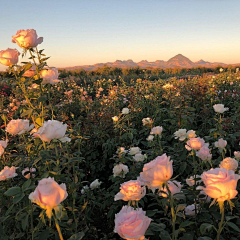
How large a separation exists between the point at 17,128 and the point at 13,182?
43 centimetres

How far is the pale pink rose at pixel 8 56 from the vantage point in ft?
5.25

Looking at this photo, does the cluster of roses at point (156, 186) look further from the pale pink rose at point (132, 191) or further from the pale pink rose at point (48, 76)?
the pale pink rose at point (48, 76)

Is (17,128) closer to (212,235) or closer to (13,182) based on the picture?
(13,182)

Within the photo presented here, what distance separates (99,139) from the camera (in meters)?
3.22

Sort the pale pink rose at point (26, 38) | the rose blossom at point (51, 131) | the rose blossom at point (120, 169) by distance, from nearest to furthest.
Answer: the rose blossom at point (51, 131), the pale pink rose at point (26, 38), the rose blossom at point (120, 169)

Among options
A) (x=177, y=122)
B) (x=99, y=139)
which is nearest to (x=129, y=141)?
(x=99, y=139)

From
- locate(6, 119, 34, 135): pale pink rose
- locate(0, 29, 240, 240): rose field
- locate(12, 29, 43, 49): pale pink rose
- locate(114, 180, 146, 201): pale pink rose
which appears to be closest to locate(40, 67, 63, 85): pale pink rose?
locate(0, 29, 240, 240): rose field

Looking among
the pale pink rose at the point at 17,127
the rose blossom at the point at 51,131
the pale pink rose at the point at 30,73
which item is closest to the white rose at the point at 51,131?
the rose blossom at the point at 51,131

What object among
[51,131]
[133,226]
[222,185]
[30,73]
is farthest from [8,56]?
[222,185]

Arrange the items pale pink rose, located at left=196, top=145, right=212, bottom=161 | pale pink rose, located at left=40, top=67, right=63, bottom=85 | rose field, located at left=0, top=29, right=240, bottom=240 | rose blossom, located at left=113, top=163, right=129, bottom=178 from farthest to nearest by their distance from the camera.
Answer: rose blossom, located at left=113, top=163, right=129, bottom=178 < pale pink rose, located at left=40, top=67, right=63, bottom=85 < pale pink rose, located at left=196, top=145, right=212, bottom=161 < rose field, located at left=0, top=29, right=240, bottom=240

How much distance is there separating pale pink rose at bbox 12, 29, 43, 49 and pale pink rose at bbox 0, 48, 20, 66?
7cm

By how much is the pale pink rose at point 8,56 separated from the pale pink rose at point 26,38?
0.07 meters

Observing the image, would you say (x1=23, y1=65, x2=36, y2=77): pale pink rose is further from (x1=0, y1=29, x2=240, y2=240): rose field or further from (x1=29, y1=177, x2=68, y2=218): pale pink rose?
(x1=29, y1=177, x2=68, y2=218): pale pink rose

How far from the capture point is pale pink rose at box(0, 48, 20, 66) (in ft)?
5.25
